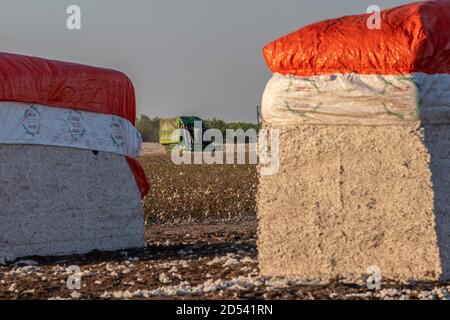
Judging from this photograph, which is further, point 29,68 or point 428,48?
point 29,68

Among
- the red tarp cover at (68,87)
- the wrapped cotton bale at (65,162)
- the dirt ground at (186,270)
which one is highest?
the red tarp cover at (68,87)

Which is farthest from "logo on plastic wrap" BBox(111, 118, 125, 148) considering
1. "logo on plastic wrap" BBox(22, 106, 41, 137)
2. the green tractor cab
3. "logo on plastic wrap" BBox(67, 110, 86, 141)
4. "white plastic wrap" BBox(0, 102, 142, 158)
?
the green tractor cab

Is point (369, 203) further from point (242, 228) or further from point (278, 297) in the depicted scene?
point (242, 228)

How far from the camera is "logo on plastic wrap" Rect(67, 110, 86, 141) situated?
12.8 metres

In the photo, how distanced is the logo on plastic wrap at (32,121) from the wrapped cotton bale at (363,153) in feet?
15.4

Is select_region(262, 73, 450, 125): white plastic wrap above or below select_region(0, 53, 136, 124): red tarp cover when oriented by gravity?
below

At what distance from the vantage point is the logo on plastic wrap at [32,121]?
1220 cm

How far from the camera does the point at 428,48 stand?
8266mm

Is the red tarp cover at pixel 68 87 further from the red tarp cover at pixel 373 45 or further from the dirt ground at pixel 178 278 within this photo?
the red tarp cover at pixel 373 45

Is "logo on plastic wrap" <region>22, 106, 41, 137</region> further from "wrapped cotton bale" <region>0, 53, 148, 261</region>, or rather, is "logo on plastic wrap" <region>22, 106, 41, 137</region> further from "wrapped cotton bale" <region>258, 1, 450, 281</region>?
"wrapped cotton bale" <region>258, 1, 450, 281</region>

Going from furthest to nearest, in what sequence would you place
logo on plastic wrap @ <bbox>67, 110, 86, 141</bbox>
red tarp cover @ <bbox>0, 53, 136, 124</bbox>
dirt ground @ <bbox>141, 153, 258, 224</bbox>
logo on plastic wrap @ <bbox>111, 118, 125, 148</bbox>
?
dirt ground @ <bbox>141, 153, 258, 224</bbox> → logo on plastic wrap @ <bbox>111, 118, 125, 148</bbox> → logo on plastic wrap @ <bbox>67, 110, 86, 141</bbox> → red tarp cover @ <bbox>0, 53, 136, 124</bbox>

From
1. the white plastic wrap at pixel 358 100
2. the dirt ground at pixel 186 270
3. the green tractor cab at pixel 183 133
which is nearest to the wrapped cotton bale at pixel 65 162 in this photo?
the dirt ground at pixel 186 270
